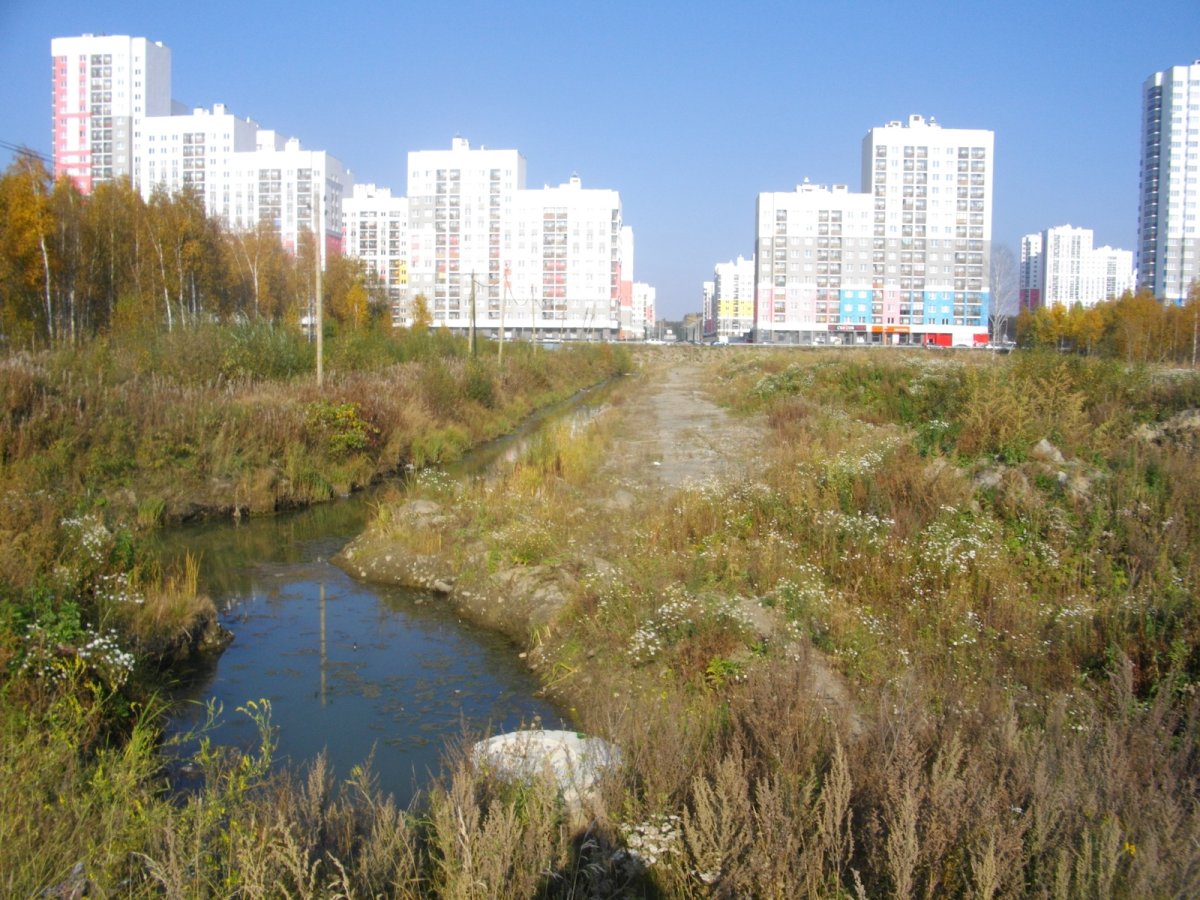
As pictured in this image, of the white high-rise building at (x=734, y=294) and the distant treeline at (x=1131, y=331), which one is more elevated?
the white high-rise building at (x=734, y=294)

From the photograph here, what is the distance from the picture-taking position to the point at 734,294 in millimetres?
181750

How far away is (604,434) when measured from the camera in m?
22.1

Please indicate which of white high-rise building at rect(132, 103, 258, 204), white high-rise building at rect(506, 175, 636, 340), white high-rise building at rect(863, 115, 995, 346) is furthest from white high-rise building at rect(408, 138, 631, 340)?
white high-rise building at rect(863, 115, 995, 346)

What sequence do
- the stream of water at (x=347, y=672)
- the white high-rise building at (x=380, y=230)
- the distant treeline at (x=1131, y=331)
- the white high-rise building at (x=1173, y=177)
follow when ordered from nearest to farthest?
the stream of water at (x=347, y=672) → the distant treeline at (x=1131, y=331) → the white high-rise building at (x=1173, y=177) → the white high-rise building at (x=380, y=230)

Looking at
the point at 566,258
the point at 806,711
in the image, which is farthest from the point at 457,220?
the point at 806,711

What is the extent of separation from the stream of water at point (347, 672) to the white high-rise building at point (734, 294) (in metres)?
161

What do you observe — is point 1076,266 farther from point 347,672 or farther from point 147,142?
point 347,672

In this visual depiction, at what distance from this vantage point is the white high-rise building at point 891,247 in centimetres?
9538

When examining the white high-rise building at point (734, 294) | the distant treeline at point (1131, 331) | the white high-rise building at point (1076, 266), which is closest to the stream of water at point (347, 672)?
the distant treeline at point (1131, 331)

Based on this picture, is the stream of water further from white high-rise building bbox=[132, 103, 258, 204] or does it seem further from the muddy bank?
white high-rise building bbox=[132, 103, 258, 204]

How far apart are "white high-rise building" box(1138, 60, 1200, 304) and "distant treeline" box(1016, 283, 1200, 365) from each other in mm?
28194

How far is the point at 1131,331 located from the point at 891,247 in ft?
234

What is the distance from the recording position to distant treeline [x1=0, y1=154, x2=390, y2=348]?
120ft

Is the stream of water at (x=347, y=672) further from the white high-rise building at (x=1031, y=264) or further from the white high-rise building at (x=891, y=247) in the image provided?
the white high-rise building at (x=1031, y=264)
